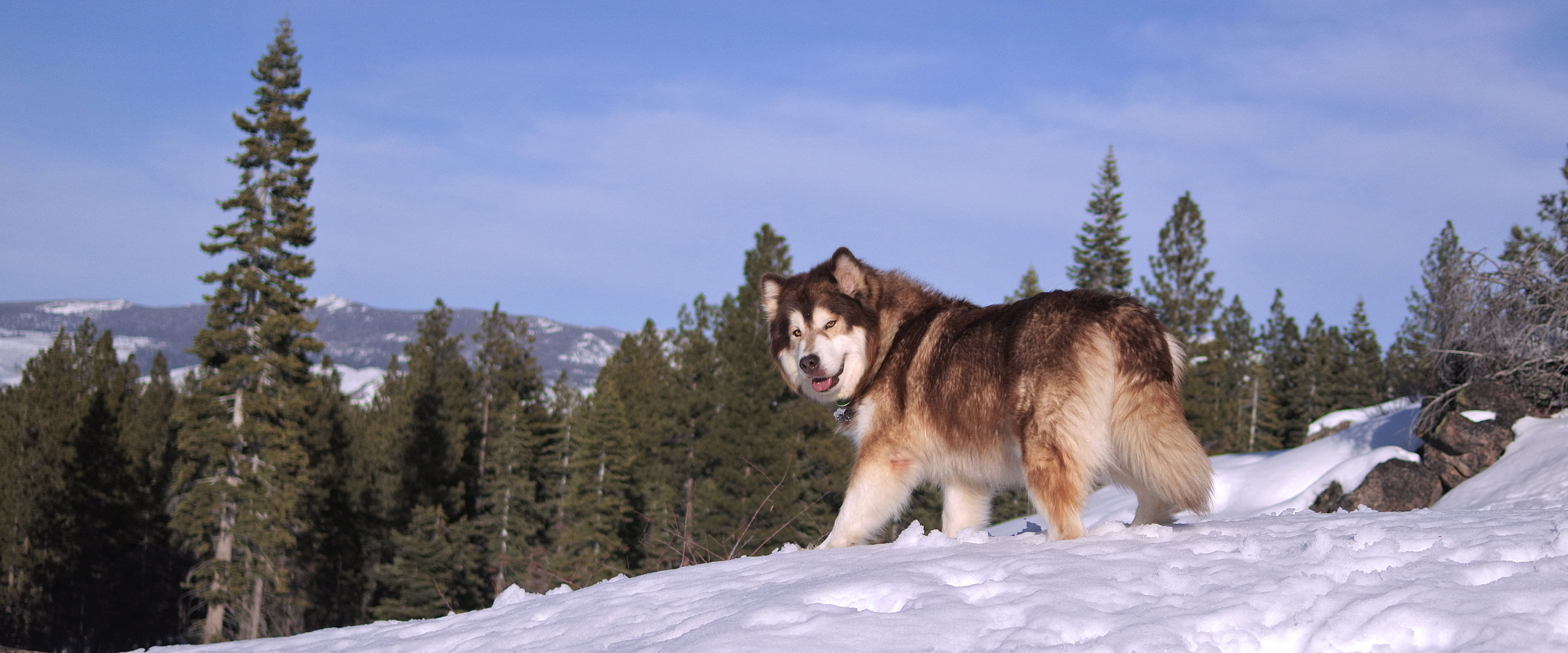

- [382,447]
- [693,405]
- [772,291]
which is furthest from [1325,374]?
[772,291]

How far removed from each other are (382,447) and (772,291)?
52.9 meters

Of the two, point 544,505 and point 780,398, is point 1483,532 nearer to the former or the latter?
point 780,398

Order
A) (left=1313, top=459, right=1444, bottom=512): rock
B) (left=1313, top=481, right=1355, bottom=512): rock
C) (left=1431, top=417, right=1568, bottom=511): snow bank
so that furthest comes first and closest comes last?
(left=1313, top=481, right=1355, bottom=512): rock → (left=1313, top=459, right=1444, bottom=512): rock → (left=1431, top=417, right=1568, bottom=511): snow bank

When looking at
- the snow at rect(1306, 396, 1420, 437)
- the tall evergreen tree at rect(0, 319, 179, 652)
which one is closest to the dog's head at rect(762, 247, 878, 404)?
the snow at rect(1306, 396, 1420, 437)

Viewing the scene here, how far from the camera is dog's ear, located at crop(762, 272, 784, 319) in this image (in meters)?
7.58

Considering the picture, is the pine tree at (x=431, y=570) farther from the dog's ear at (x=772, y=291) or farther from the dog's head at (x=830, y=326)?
the dog's head at (x=830, y=326)

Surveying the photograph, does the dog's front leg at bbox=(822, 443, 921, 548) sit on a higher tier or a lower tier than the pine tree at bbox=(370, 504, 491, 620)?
higher

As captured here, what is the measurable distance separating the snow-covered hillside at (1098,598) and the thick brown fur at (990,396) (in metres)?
0.38

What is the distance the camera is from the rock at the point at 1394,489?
18.2 meters

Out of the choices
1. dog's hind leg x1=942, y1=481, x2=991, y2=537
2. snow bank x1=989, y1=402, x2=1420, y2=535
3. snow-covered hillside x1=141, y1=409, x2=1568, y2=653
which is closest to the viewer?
snow-covered hillside x1=141, y1=409, x2=1568, y2=653

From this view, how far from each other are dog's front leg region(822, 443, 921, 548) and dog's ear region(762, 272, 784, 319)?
5.44 ft

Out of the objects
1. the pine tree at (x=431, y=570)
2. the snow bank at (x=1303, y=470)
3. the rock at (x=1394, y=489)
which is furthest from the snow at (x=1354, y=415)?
the pine tree at (x=431, y=570)

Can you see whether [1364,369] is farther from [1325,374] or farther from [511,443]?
[511,443]

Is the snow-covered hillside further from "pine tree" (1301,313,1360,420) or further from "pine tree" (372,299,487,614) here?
"pine tree" (1301,313,1360,420)
